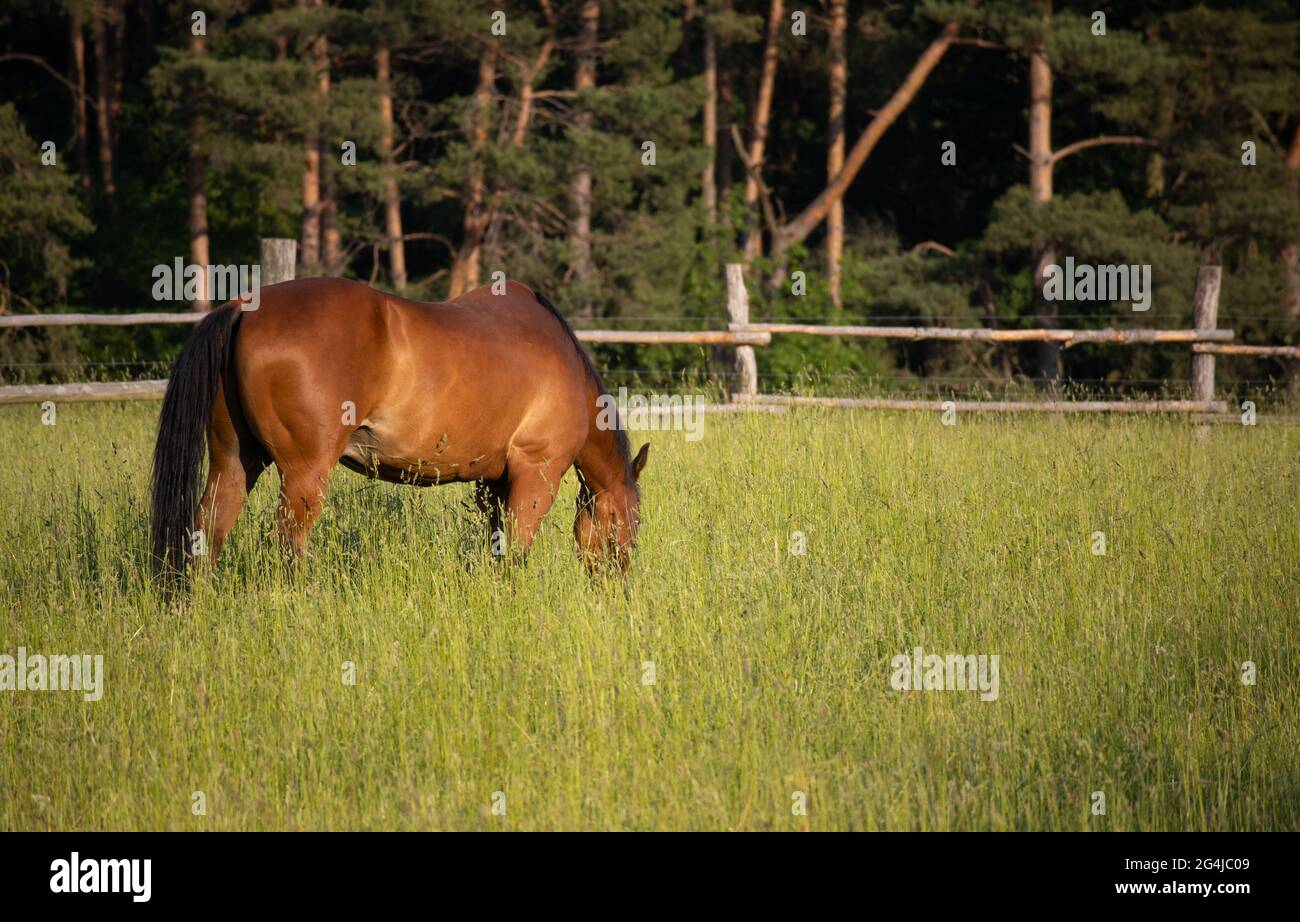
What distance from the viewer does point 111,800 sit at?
3439 millimetres

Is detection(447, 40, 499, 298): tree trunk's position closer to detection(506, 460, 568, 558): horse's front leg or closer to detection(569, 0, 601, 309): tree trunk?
detection(569, 0, 601, 309): tree trunk

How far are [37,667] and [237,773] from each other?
46.2 inches

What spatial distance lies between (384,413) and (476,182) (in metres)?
14.1

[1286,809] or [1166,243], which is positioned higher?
[1166,243]

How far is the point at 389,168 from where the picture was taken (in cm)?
1869

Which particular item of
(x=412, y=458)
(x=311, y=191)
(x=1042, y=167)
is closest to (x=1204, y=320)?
(x=1042, y=167)

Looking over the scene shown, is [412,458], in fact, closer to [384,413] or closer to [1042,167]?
[384,413]

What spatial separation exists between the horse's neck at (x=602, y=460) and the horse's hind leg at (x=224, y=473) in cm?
152

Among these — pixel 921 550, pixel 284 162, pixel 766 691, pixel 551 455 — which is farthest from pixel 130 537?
pixel 284 162

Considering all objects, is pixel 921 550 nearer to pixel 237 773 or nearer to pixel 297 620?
pixel 297 620

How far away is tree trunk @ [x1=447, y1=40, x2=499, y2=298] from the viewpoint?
18609 millimetres

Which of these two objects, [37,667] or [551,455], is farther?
[551,455]

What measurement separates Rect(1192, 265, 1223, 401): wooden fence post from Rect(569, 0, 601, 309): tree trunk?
31.9 feet
